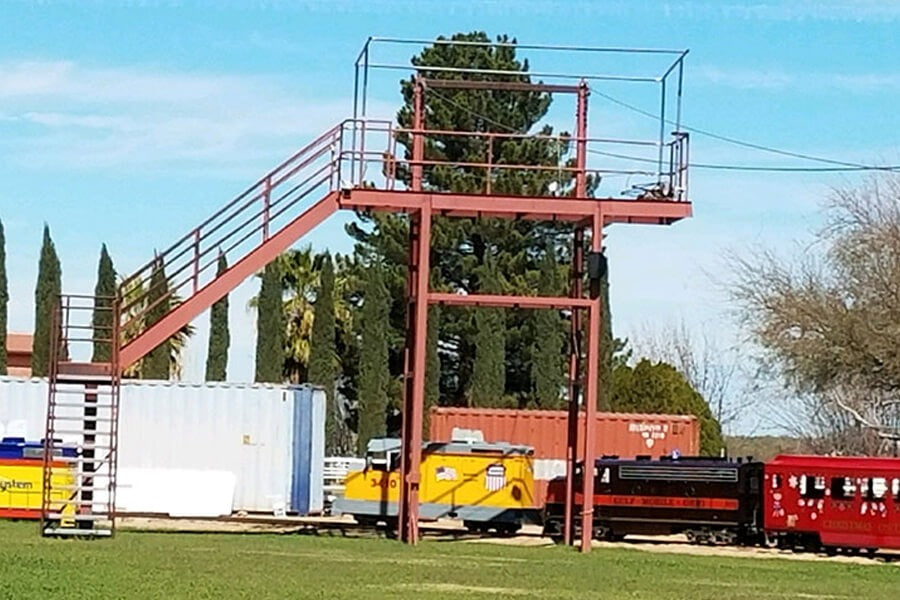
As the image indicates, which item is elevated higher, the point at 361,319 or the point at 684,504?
the point at 361,319

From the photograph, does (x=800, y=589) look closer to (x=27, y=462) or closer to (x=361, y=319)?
(x=27, y=462)

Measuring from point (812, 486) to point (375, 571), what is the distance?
13.2 meters

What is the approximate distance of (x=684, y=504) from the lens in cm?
3625

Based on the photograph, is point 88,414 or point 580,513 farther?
point 580,513

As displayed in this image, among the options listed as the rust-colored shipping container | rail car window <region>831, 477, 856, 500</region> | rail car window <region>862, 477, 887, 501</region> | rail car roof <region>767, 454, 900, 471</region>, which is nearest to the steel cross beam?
rail car roof <region>767, 454, 900, 471</region>

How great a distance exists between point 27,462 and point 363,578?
13.5 m

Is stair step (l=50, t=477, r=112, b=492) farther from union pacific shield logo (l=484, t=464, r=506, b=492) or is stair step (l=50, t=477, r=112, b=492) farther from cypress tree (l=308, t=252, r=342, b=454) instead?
cypress tree (l=308, t=252, r=342, b=454)

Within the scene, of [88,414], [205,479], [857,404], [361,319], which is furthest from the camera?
[361,319]

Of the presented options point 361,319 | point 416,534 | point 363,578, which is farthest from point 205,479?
point 361,319

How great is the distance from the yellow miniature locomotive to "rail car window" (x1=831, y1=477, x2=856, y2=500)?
6.12 m

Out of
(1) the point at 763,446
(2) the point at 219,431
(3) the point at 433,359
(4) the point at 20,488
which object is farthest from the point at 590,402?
(1) the point at 763,446

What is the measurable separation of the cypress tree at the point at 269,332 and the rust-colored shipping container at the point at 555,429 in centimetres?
1221

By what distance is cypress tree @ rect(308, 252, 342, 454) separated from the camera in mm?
57312

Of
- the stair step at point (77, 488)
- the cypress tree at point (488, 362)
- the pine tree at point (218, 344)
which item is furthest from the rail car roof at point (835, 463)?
the pine tree at point (218, 344)
